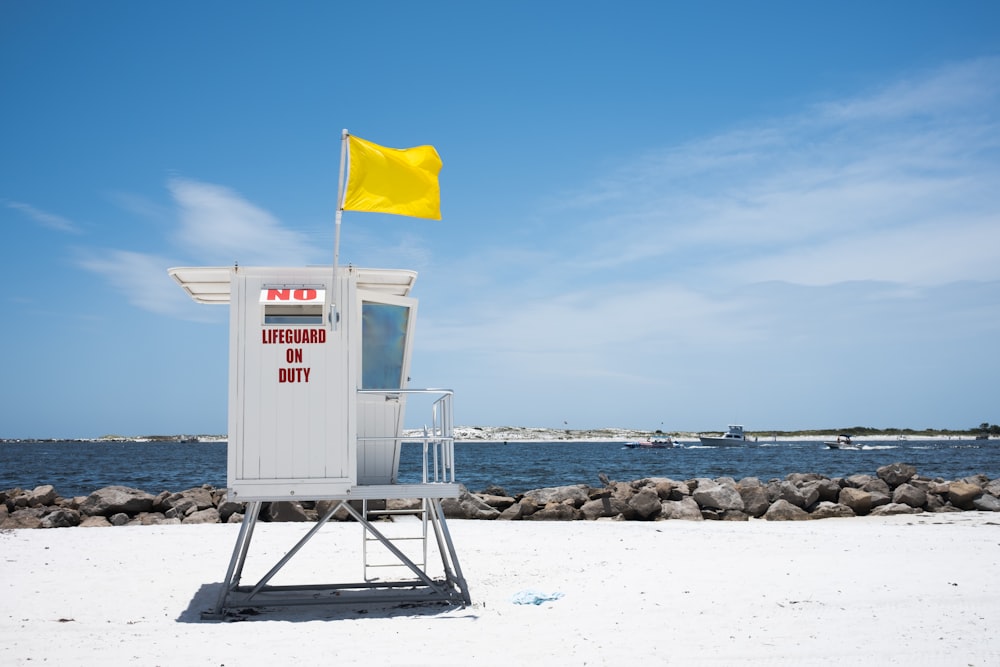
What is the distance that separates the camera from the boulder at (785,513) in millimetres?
21641

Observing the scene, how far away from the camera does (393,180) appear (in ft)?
34.8

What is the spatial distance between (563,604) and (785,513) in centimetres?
1261

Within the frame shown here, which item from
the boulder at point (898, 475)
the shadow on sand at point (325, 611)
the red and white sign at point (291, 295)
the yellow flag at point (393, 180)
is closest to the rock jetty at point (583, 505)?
the boulder at point (898, 475)

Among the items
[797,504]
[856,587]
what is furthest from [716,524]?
[856,587]

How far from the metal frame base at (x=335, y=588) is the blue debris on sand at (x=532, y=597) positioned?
26.4 inches

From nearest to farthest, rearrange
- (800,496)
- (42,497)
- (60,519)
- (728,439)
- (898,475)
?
(60,519) → (800,496) → (42,497) → (898,475) → (728,439)

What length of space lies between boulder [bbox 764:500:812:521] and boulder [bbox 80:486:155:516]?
16077 millimetres

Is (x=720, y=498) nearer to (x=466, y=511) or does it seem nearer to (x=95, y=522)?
(x=466, y=511)

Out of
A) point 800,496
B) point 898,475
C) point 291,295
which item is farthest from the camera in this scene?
point 898,475

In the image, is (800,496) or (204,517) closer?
(204,517)

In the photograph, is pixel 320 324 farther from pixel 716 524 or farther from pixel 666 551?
pixel 716 524

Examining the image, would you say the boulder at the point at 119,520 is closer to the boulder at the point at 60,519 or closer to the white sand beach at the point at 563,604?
the boulder at the point at 60,519

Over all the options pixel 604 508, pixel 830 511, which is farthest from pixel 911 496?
pixel 604 508

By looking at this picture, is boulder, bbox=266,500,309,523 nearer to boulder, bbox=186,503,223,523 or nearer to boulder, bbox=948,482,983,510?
boulder, bbox=186,503,223,523
